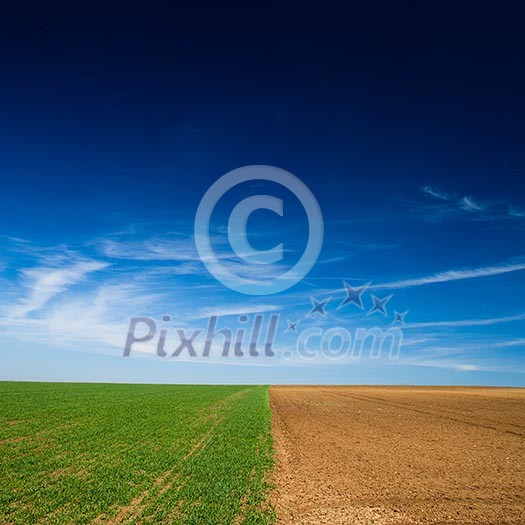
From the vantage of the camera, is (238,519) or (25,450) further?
(25,450)

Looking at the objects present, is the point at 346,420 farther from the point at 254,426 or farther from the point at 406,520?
the point at 406,520

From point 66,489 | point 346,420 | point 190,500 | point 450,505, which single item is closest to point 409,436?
point 346,420

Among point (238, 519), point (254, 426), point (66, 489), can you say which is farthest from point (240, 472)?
point (254, 426)

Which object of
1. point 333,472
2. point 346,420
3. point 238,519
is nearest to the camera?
point 238,519

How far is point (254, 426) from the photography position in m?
28.6

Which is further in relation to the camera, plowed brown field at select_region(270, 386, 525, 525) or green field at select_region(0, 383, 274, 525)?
plowed brown field at select_region(270, 386, 525, 525)

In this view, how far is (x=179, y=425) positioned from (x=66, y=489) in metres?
16.5

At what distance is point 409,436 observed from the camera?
2620 centimetres

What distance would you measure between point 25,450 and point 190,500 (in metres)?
11.2

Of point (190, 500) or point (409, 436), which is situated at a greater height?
point (409, 436)

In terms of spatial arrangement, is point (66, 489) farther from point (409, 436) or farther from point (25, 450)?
point (409, 436)

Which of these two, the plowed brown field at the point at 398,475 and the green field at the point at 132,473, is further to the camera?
the plowed brown field at the point at 398,475

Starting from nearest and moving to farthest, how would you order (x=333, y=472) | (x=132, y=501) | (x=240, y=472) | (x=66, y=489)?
(x=132, y=501) < (x=66, y=489) < (x=240, y=472) < (x=333, y=472)

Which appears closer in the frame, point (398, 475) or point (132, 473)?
point (132, 473)
